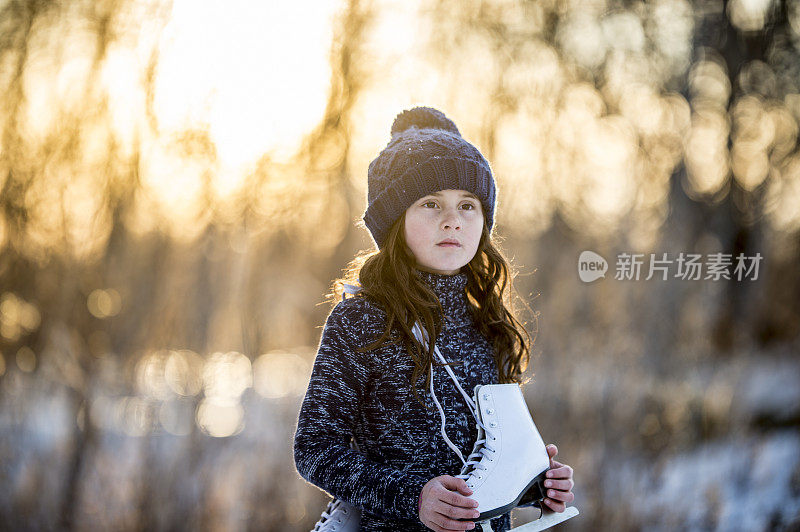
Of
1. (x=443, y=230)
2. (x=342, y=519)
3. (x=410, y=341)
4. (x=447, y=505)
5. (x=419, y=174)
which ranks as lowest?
(x=342, y=519)

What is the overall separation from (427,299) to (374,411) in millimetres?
277

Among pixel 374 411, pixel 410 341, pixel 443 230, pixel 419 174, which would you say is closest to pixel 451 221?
pixel 443 230

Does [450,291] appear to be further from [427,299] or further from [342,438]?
[342,438]

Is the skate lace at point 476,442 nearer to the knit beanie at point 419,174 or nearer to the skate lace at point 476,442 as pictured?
the skate lace at point 476,442

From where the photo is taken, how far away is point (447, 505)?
1.14m

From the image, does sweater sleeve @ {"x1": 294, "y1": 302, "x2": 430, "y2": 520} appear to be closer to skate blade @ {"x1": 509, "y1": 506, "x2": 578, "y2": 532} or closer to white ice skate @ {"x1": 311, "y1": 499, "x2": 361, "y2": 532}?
white ice skate @ {"x1": 311, "y1": 499, "x2": 361, "y2": 532}

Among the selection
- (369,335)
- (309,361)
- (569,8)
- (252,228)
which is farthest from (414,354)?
(569,8)

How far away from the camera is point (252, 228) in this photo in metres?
3.99

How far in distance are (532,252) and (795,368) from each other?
1929 mm

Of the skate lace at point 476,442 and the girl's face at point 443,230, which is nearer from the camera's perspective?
the skate lace at point 476,442

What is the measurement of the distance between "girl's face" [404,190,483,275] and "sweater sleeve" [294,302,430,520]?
0.21 metres

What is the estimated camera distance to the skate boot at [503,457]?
1.23m

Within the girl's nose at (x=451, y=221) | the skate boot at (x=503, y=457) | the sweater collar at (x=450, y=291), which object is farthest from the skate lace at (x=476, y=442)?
the girl's nose at (x=451, y=221)

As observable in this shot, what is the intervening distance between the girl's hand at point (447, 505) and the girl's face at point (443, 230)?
0.51 m
